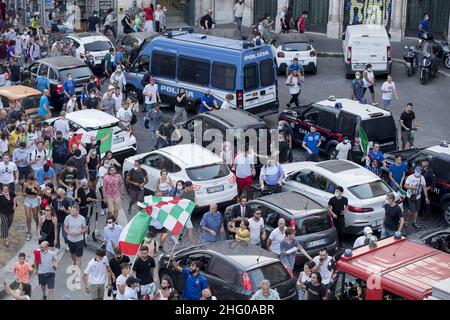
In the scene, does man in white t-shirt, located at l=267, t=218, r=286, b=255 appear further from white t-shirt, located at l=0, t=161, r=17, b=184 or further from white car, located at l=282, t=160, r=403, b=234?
white t-shirt, located at l=0, t=161, r=17, b=184

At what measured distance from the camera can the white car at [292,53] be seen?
34.8 m

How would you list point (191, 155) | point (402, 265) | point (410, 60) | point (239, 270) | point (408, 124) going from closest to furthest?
point (402, 265) → point (239, 270) → point (191, 155) → point (408, 124) → point (410, 60)

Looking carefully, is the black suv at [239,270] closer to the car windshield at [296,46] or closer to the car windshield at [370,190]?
the car windshield at [370,190]

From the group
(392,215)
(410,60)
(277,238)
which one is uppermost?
(410,60)

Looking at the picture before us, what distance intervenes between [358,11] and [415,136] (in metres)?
14.0

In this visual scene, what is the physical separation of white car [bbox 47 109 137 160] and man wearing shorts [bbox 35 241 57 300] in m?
7.28

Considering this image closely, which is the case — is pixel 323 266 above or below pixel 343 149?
below

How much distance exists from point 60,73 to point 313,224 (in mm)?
13026

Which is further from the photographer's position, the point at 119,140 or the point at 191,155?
the point at 119,140

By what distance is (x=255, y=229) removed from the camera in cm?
1994

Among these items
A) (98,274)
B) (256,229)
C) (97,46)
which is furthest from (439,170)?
(97,46)

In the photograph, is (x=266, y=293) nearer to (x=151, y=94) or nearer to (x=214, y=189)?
(x=214, y=189)

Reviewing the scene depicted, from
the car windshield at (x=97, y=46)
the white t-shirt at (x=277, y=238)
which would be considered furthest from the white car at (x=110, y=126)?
the car windshield at (x=97, y=46)

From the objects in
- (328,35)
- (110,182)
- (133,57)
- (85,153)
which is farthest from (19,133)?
(328,35)
